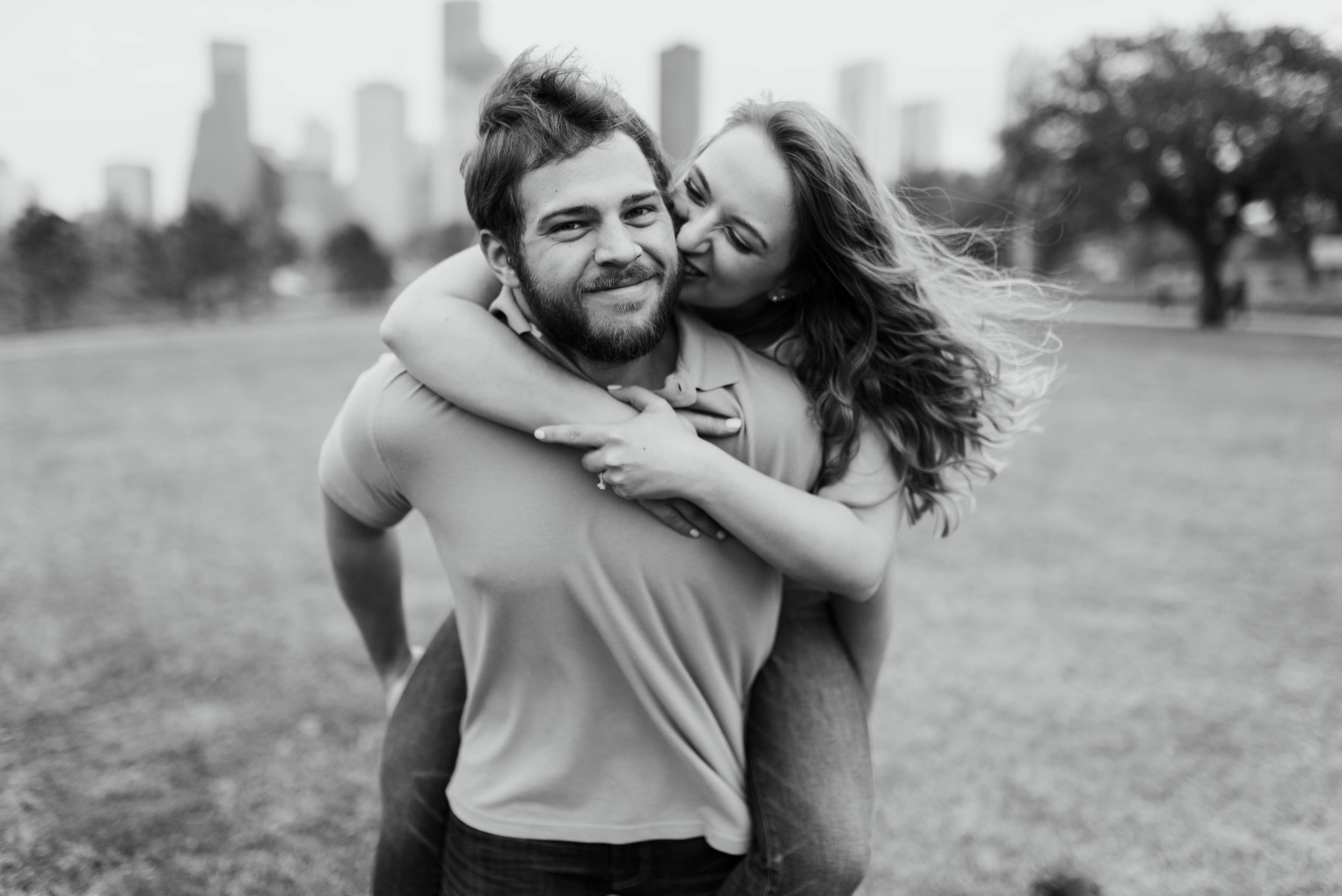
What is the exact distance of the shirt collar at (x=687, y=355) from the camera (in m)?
2.02

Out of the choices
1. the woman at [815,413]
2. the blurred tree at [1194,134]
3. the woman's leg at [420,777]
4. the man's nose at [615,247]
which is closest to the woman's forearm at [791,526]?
the woman at [815,413]

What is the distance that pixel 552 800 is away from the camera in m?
1.96

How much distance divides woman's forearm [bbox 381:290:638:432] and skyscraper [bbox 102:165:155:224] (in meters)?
22.3

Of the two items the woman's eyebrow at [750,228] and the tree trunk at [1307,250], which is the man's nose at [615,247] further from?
the tree trunk at [1307,250]

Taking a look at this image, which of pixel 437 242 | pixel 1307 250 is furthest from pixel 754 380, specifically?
pixel 437 242

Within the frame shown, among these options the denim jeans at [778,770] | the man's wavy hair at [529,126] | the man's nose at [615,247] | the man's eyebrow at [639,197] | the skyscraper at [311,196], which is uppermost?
the man's wavy hair at [529,126]

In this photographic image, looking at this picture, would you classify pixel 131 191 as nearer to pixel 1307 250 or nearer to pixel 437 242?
pixel 437 242

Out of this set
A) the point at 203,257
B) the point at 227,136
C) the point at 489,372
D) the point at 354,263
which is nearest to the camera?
the point at 489,372

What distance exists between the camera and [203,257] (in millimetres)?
36188

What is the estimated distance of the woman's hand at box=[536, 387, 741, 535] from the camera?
1.81m

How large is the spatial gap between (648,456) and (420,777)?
34.7 inches

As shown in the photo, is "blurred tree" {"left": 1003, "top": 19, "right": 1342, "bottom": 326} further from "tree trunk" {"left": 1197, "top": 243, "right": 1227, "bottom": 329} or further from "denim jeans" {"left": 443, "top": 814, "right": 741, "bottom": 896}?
"denim jeans" {"left": 443, "top": 814, "right": 741, "bottom": 896}

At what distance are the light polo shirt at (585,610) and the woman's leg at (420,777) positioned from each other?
3.5 inches

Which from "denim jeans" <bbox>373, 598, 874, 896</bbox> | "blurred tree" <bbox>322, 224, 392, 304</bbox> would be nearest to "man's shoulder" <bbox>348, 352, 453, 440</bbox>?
"denim jeans" <bbox>373, 598, 874, 896</bbox>
